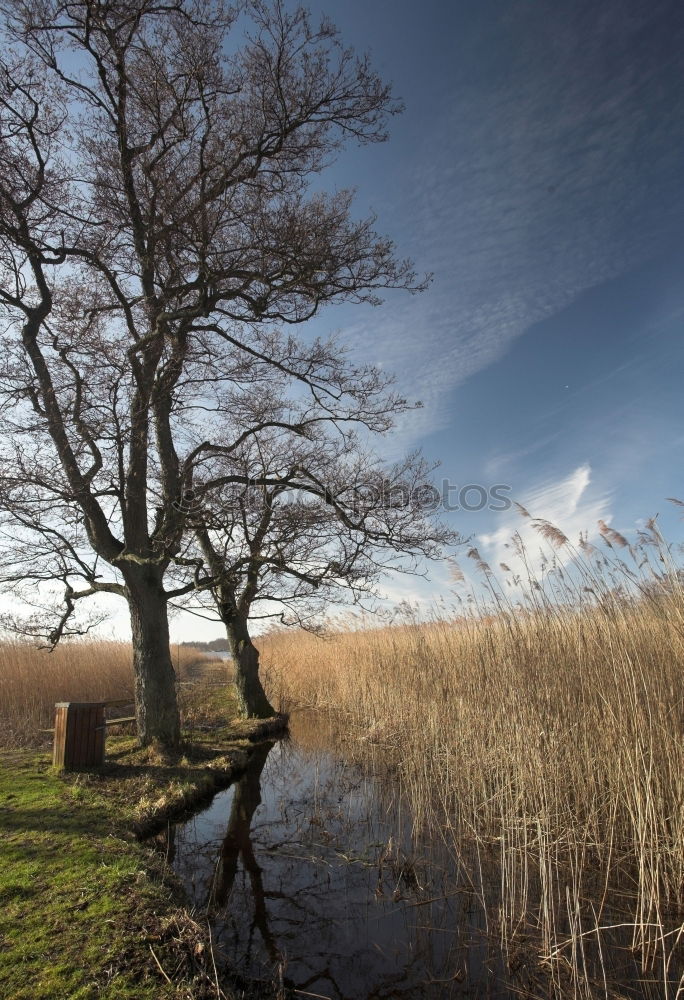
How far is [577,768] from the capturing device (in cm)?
426

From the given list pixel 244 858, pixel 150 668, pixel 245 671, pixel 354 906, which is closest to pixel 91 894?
pixel 244 858

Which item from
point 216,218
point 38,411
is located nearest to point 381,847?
point 38,411

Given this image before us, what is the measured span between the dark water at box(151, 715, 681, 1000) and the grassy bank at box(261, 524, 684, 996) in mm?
133

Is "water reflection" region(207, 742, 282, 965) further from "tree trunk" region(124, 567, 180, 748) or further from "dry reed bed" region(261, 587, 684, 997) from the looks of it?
"dry reed bed" region(261, 587, 684, 997)

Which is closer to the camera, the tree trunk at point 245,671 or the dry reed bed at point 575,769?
the dry reed bed at point 575,769

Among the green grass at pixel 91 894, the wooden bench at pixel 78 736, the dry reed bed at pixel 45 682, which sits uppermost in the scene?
the dry reed bed at pixel 45 682

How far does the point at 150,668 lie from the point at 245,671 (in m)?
3.13

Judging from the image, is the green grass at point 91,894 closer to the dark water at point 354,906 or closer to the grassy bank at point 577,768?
the dark water at point 354,906

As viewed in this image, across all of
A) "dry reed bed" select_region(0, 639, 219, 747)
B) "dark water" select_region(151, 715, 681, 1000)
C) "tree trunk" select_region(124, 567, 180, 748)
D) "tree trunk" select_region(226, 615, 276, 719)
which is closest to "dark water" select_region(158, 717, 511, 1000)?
"dark water" select_region(151, 715, 681, 1000)

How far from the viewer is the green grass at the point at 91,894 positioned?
2.71 m

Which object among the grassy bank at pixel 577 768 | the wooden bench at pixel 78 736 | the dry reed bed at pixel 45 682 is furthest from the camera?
the dry reed bed at pixel 45 682

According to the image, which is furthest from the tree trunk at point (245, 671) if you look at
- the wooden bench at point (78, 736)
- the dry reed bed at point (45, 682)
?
the wooden bench at point (78, 736)

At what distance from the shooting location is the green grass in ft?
8.88

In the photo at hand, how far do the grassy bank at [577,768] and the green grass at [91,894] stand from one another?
1930 millimetres
